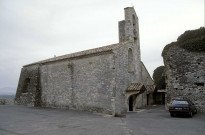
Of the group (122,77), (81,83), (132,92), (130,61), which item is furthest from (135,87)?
(81,83)

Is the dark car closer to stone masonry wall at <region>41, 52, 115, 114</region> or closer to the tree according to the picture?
stone masonry wall at <region>41, 52, 115, 114</region>

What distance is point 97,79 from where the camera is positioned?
16.2 meters

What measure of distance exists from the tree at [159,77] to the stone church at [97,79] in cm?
1231

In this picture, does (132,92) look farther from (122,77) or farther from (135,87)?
(122,77)

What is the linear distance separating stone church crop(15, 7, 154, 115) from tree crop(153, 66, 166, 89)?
12.3m

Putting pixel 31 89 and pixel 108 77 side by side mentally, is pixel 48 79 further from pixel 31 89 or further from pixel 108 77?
pixel 108 77

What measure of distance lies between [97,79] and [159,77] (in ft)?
77.9

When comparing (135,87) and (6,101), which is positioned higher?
(135,87)

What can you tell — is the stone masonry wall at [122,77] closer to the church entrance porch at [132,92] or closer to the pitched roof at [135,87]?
the pitched roof at [135,87]

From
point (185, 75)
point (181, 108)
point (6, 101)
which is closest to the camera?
point (181, 108)

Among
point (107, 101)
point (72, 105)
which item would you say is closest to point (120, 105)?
point (107, 101)

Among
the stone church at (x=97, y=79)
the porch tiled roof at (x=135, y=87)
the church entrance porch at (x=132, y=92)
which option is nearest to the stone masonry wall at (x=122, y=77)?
the stone church at (x=97, y=79)

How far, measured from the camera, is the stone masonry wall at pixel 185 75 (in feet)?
52.2

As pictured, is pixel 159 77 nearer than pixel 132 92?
No
